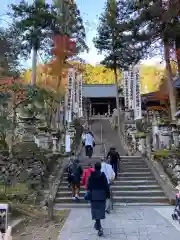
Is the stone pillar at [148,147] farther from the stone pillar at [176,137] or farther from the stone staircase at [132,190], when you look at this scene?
the stone pillar at [176,137]

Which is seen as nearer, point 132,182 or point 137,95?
point 132,182

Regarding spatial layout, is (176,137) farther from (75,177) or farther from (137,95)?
(137,95)

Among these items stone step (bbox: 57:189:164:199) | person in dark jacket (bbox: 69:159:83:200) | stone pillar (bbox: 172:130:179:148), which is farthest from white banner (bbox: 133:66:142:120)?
person in dark jacket (bbox: 69:159:83:200)

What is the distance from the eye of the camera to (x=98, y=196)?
7.08 m

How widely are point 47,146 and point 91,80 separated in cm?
4149

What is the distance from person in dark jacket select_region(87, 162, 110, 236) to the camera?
7.02 meters

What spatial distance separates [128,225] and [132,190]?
417 centimetres

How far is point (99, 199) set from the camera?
23.2 feet

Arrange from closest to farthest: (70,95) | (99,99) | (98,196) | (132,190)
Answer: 1. (98,196)
2. (132,190)
3. (70,95)
4. (99,99)

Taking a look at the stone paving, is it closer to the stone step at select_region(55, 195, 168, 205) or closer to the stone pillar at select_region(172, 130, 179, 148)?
the stone step at select_region(55, 195, 168, 205)

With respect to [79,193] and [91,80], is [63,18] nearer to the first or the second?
[79,193]

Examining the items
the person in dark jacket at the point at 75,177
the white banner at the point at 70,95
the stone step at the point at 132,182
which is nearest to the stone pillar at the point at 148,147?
the stone step at the point at 132,182

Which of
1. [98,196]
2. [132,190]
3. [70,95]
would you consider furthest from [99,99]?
[98,196]

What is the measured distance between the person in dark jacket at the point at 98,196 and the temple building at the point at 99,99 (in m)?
36.8
